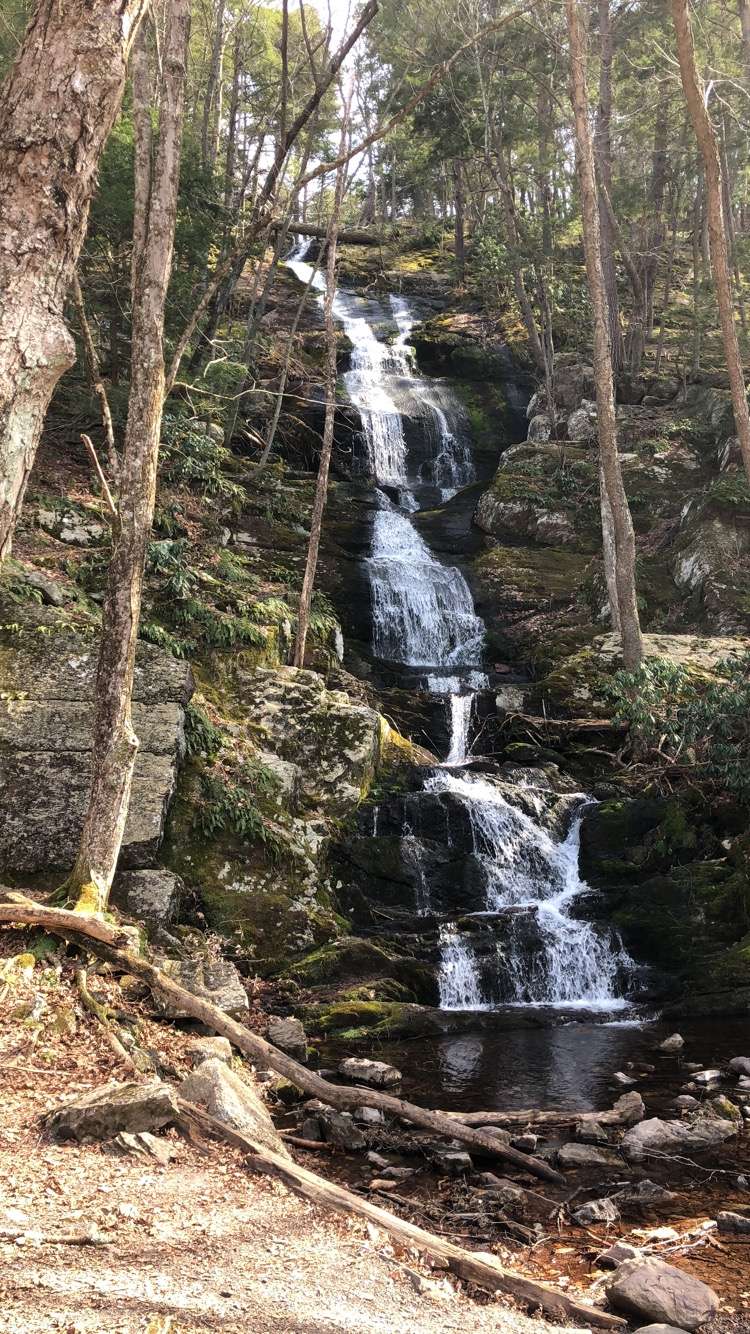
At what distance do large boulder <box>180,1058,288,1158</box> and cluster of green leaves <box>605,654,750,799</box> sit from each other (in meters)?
8.19

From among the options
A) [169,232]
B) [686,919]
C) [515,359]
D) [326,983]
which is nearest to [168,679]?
[326,983]

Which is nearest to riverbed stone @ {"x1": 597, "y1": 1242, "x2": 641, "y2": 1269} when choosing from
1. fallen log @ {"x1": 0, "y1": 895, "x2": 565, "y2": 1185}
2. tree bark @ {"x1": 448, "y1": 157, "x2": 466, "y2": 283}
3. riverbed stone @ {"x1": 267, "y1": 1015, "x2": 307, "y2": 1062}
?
fallen log @ {"x1": 0, "y1": 895, "x2": 565, "y2": 1185}

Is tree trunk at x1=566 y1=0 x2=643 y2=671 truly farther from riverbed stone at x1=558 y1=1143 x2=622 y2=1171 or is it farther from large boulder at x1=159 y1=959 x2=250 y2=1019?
riverbed stone at x1=558 y1=1143 x2=622 y2=1171

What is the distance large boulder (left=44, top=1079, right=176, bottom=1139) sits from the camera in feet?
12.5

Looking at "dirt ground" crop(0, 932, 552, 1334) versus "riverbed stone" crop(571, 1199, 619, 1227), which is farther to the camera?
"riverbed stone" crop(571, 1199, 619, 1227)

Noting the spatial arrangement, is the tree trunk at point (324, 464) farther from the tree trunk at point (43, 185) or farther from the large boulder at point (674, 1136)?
the tree trunk at point (43, 185)

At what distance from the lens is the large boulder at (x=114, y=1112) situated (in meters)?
3.82

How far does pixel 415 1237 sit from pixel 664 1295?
3.53 ft

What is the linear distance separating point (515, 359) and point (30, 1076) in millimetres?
26216

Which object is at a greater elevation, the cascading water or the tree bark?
the tree bark

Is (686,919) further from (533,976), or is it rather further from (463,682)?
(463,682)

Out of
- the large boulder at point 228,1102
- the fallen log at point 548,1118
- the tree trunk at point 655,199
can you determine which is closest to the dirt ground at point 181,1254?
Result: the large boulder at point 228,1102

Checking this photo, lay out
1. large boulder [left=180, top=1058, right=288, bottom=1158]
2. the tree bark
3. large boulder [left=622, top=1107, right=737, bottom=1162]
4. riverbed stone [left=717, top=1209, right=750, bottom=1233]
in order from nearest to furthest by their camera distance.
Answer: large boulder [left=180, top=1058, right=288, bottom=1158]
riverbed stone [left=717, top=1209, right=750, bottom=1233]
large boulder [left=622, top=1107, right=737, bottom=1162]
the tree bark

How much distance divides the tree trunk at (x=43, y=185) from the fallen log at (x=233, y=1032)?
12.0ft
